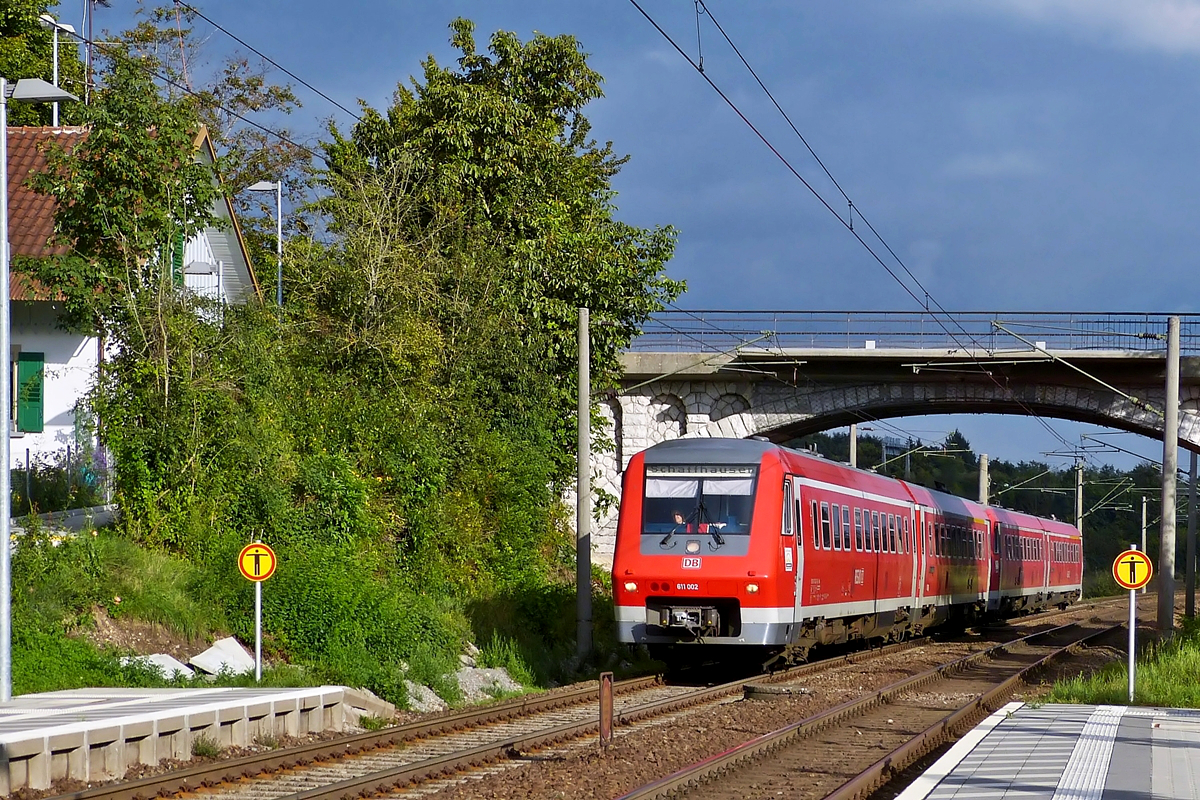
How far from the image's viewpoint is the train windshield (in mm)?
19125

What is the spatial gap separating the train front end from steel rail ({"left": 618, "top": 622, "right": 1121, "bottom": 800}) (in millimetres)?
2022

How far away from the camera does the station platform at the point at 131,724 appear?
Answer: 10.2 meters

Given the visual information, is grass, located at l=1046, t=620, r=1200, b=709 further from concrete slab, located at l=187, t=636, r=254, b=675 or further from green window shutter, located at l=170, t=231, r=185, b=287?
green window shutter, located at l=170, t=231, r=185, b=287

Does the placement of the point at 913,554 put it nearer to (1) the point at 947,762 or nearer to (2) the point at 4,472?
(1) the point at 947,762

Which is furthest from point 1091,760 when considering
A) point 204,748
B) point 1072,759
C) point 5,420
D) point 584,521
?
point 584,521

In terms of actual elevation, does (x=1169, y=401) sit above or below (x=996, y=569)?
above

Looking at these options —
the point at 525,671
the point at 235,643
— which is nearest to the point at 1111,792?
the point at 235,643

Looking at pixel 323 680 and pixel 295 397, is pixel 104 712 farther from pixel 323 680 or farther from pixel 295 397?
pixel 295 397

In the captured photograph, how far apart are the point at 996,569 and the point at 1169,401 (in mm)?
15027

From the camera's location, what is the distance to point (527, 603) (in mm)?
24438

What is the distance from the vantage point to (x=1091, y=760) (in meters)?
11.1

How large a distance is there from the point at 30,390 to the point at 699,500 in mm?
14745

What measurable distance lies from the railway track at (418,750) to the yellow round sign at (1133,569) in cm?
518

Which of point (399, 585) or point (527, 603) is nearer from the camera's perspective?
point (399, 585)
